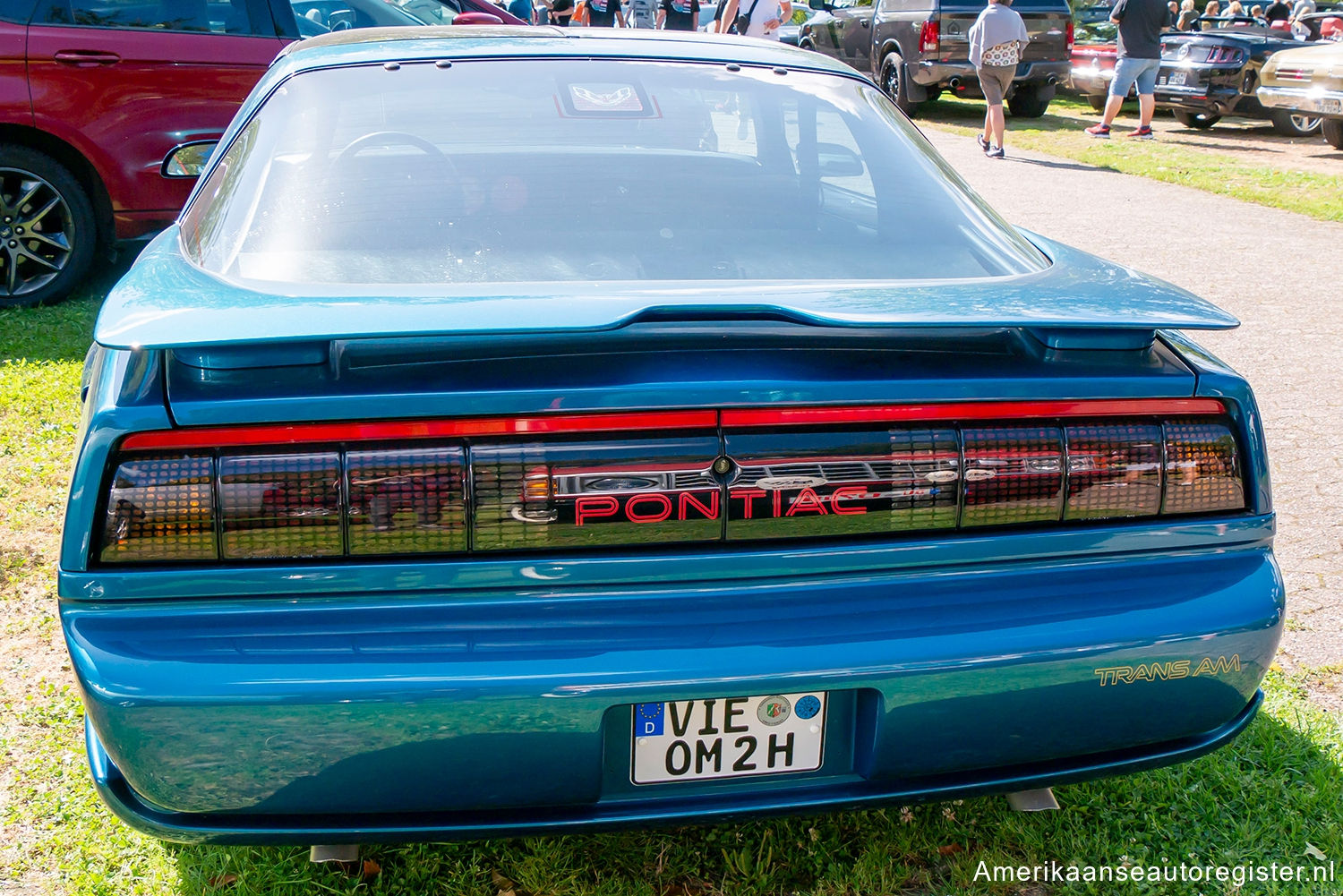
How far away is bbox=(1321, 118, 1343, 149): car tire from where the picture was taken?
40.9 ft

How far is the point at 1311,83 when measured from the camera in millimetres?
12117

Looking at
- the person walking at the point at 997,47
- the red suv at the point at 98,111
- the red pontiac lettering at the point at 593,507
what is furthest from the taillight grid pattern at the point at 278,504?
the person walking at the point at 997,47

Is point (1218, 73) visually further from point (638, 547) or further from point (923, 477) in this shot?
point (638, 547)

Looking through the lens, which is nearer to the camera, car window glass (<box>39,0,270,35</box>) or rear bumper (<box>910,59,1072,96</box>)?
car window glass (<box>39,0,270,35</box>)

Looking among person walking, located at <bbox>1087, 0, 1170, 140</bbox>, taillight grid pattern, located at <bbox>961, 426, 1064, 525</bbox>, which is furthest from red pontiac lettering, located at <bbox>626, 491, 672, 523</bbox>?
person walking, located at <bbox>1087, 0, 1170, 140</bbox>

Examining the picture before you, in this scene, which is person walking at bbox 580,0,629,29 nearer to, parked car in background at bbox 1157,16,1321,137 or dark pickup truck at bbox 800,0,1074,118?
dark pickup truck at bbox 800,0,1074,118

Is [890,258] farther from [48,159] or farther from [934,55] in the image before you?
[934,55]

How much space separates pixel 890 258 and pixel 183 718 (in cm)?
154

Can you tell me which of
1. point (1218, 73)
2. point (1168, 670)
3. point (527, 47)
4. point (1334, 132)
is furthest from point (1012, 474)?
point (1218, 73)

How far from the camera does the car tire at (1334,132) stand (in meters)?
12.5

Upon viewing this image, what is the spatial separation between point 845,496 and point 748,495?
16cm

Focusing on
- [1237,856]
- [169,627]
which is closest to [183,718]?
[169,627]

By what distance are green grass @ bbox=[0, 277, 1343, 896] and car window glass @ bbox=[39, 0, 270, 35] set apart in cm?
404

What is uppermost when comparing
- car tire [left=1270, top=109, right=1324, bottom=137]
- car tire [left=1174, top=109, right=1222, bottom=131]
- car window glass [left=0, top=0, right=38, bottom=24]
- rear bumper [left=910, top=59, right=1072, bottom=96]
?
car window glass [left=0, top=0, right=38, bottom=24]
